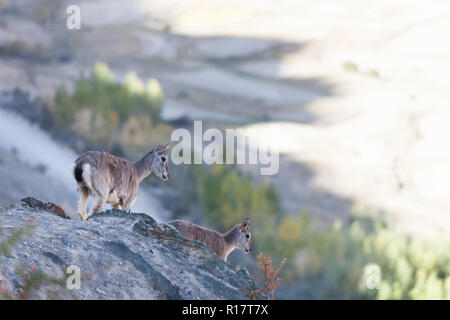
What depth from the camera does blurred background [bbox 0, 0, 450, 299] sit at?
23.8 meters

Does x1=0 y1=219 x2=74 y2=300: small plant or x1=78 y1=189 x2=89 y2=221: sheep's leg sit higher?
x1=78 y1=189 x2=89 y2=221: sheep's leg

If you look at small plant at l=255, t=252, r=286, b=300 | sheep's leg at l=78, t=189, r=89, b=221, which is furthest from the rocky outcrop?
sheep's leg at l=78, t=189, r=89, b=221

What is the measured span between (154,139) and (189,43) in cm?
1713

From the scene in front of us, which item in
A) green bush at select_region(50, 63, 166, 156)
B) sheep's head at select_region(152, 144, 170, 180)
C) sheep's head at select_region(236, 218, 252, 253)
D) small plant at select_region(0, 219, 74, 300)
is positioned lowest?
small plant at select_region(0, 219, 74, 300)

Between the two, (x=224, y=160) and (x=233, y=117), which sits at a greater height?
(x=233, y=117)

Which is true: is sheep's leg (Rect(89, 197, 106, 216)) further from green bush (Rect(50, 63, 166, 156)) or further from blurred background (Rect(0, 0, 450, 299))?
green bush (Rect(50, 63, 166, 156))

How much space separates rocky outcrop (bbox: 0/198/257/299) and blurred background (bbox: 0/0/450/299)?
946 centimetres

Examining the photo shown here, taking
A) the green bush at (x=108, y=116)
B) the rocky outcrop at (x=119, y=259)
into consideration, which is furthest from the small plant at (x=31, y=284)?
the green bush at (x=108, y=116)

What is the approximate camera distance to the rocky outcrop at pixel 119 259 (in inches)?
324

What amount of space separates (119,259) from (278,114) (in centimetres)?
3086

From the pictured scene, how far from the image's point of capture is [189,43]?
A: 155 feet
